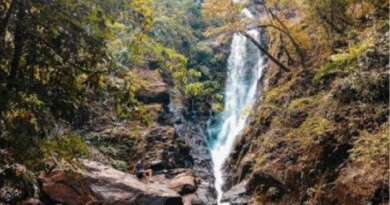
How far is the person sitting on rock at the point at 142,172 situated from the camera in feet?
52.4

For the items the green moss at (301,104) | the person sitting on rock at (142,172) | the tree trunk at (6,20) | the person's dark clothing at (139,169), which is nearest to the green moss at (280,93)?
the green moss at (301,104)

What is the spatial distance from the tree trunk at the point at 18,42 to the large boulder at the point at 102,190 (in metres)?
7.23

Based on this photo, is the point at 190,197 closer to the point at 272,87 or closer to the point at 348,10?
the point at 272,87

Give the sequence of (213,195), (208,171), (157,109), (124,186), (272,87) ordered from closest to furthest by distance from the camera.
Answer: (124,186) → (213,195) → (272,87) → (208,171) → (157,109)

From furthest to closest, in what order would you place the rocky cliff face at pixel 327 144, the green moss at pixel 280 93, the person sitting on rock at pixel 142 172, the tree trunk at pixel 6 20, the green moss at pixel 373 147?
the green moss at pixel 280 93 → the person sitting on rock at pixel 142 172 → the rocky cliff face at pixel 327 144 → the green moss at pixel 373 147 → the tree trunk at pixel 6 20

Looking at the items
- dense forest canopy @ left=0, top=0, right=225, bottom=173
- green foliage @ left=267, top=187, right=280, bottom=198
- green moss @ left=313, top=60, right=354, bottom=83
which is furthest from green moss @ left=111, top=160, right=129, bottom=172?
dense forest canopy @ left=0, top=0, right=225, bottom=173

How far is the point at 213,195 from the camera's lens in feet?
55.1

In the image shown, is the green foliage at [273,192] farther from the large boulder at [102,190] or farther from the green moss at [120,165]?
the green moss at [120,165]

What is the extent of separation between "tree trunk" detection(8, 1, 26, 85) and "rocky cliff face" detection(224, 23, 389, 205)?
705cm

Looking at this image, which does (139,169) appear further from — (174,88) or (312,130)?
(174,88)

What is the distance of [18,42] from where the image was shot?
427 centimetres

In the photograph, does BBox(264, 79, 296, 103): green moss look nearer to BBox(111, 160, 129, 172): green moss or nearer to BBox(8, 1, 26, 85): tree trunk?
BBox(111, 160, 129, 172): green moss

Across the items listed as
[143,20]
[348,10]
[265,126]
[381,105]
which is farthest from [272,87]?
[143,20]

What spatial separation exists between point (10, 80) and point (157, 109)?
1801 cm
